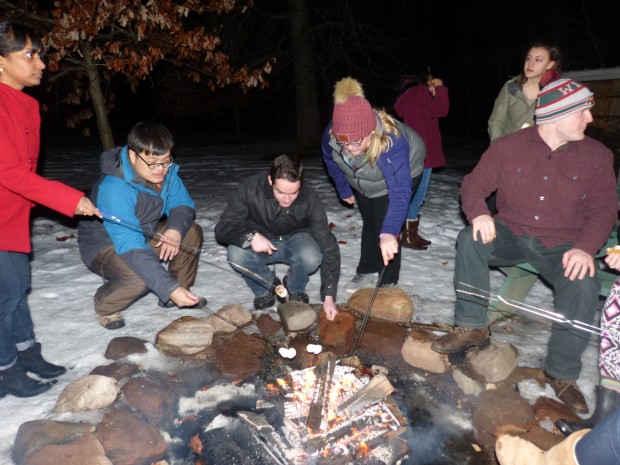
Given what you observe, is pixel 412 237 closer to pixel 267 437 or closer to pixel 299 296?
pixel 299 296

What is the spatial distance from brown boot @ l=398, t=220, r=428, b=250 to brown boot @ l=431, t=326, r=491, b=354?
2.26m

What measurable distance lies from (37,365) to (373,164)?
278cm

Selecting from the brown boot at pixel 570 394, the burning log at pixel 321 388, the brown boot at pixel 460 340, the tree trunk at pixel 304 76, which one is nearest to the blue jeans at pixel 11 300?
the burning log at pixel 321 388

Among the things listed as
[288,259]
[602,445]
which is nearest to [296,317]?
[288,259]

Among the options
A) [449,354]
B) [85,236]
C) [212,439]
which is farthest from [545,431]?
[85,236]

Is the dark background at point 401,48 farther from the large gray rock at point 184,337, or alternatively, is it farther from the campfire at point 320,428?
the large gray rock at point 184,337

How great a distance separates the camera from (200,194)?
8359mm

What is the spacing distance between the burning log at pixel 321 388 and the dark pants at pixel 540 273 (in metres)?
0.96

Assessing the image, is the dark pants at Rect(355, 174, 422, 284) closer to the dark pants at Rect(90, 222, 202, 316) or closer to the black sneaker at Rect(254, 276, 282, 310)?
the black sneaker at Rect(254, 276, 282, 310)

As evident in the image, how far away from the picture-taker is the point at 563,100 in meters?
2.80

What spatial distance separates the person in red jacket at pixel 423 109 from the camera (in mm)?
5355

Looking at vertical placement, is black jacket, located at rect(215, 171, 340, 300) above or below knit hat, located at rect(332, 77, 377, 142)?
below

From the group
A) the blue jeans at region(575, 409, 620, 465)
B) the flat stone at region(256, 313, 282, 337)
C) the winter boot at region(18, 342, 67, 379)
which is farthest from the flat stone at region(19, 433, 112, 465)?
the blue jeans at region(575, 409, 620, 465)

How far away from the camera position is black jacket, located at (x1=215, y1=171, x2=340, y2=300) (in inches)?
144
